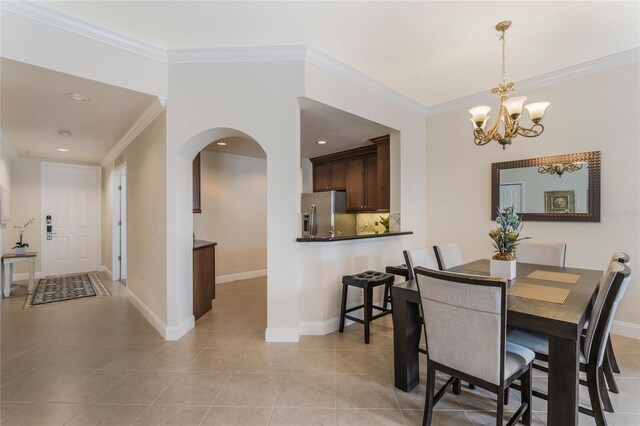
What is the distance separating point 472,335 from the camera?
1.50 metres

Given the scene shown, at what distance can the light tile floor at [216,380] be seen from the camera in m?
1.84

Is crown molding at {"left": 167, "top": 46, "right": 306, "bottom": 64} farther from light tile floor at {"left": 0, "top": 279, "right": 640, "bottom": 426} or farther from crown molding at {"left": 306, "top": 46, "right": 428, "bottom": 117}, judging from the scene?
light tile floor at {"left": 0, "top": 279, "right": 640, "bottom": 426}

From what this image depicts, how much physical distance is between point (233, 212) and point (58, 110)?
Result: 291 cm

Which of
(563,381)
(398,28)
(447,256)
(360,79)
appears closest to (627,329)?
(447,256)

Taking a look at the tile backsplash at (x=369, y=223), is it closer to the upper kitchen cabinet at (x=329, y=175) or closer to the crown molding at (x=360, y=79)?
the upper kitchen cabinet at (x=329, y=175)

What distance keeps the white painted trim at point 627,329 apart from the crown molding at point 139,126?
17.3 ft

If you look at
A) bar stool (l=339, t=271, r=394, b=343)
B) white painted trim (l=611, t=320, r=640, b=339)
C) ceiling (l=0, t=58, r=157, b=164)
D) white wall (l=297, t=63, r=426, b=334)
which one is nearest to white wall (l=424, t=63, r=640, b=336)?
white painted trim (l=611, t=320, r=640, b=339)

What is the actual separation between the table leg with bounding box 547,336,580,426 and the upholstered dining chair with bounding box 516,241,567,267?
5.79 feet

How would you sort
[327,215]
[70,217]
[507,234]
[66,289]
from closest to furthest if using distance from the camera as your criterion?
[507,234] < [66,289] < [327,215] < [70,217]

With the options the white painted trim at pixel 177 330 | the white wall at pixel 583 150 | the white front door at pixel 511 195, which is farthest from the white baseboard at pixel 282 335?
the white front door at pixel 511 195

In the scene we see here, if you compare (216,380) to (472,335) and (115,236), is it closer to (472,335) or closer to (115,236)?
(472,335)

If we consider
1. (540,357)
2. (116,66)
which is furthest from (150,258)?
(540,357)

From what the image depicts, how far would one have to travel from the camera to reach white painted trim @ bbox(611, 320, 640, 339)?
291 centimetres

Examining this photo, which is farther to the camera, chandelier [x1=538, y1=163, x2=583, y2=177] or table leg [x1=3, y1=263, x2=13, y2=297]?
table leg [x1=3, y1=263, x2=13, y2=297]
